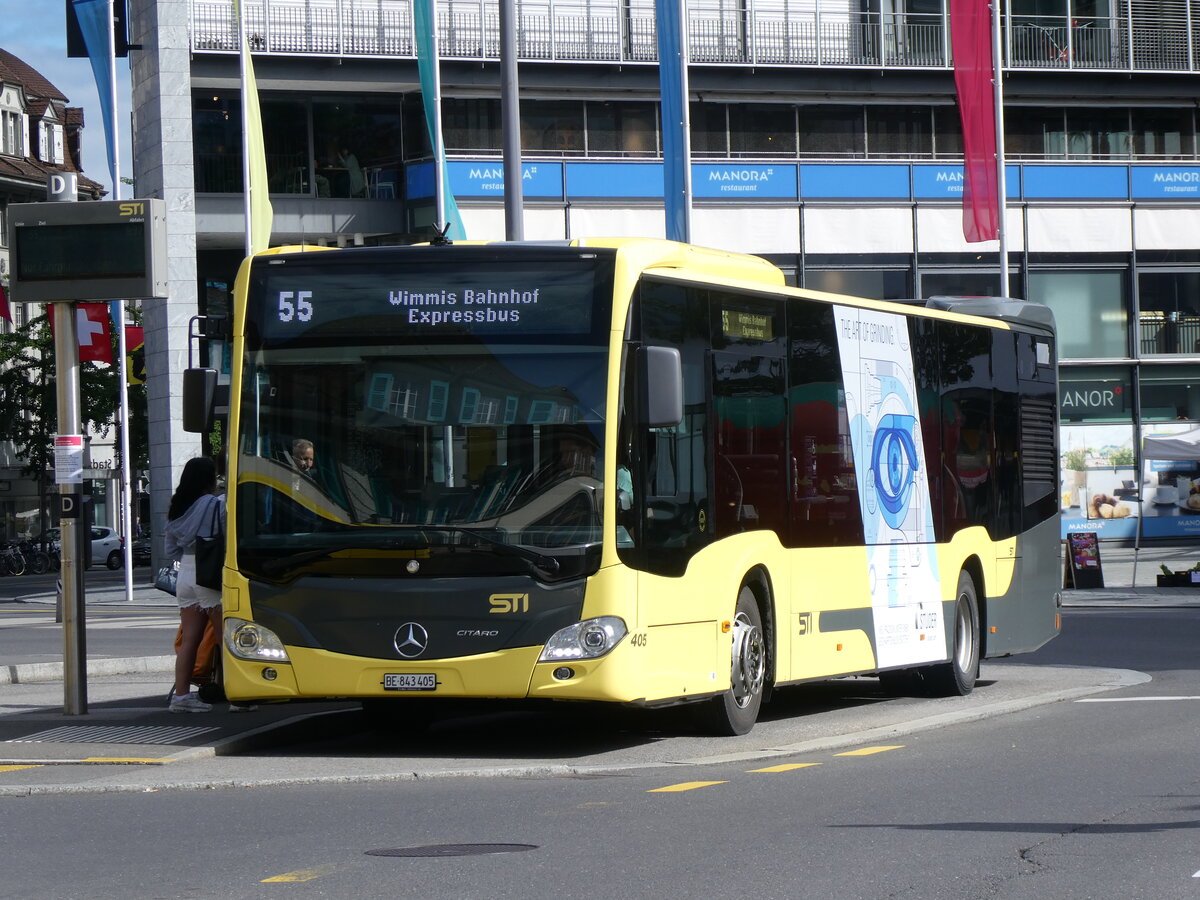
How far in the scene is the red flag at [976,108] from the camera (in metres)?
33.5

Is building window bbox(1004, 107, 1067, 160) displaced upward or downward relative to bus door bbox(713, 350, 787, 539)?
upward

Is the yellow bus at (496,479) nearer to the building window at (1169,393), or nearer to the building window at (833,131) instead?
the building window at (833,131)

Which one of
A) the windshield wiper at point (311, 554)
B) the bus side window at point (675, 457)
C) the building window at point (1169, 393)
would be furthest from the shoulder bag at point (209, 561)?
the building window at point (1169, 393)

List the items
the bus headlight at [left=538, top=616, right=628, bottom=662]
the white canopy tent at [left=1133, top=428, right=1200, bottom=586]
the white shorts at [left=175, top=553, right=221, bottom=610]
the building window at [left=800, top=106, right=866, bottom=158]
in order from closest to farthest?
the bus headlight at [left=538, top=616, right=628, bottom=662], the white shorts at [left=175, top=553, right=221, bottom=610], the white canopy tent at [left=1133, top=428, right=1200, bottom=586], the building window at [left=800, top=106, right=866, bottom=158]

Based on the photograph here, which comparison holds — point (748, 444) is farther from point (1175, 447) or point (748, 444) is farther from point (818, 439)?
point (1175, 447)

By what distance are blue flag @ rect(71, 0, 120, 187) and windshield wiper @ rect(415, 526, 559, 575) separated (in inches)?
1018

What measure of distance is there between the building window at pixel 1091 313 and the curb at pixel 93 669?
2975 cm

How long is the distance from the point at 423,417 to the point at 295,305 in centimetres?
109

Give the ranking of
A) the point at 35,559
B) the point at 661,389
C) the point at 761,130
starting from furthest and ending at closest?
the point at 35,559 < the point at 761,130 < the point at 661,389

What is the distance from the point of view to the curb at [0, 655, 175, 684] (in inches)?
685

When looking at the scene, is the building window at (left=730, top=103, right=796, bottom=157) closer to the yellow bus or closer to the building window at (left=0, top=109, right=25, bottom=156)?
the yellow bus

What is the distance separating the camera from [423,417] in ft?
36.0

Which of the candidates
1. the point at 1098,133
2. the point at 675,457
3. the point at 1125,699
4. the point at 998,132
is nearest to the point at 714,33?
the point at 1098,133

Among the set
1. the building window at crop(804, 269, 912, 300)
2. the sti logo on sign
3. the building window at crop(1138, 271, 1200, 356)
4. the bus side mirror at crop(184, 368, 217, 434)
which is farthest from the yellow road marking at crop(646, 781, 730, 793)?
the building window at crop(1138, 271, 1200, 356)
